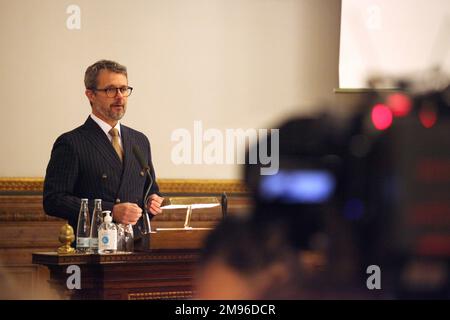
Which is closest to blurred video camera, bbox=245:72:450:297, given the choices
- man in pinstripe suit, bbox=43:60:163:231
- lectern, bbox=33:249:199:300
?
lectern, bbox=33:249:199:300

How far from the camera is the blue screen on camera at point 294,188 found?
61cm

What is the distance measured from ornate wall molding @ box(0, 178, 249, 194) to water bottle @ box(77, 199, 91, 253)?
5.91 ft

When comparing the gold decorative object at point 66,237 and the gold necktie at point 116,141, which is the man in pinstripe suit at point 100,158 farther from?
the gold decorative object at point 66,237

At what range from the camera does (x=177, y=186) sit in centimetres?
505

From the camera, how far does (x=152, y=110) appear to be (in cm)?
504

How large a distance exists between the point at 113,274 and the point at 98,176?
538 mm

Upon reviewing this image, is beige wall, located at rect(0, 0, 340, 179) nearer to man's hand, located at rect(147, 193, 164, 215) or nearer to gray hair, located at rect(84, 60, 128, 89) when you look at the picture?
gray hair, located at rect(84, 60, 128, 89)

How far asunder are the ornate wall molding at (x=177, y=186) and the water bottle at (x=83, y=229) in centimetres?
180

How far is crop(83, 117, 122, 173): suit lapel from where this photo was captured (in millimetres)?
3299

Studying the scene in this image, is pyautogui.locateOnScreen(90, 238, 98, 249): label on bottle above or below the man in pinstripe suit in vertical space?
below
